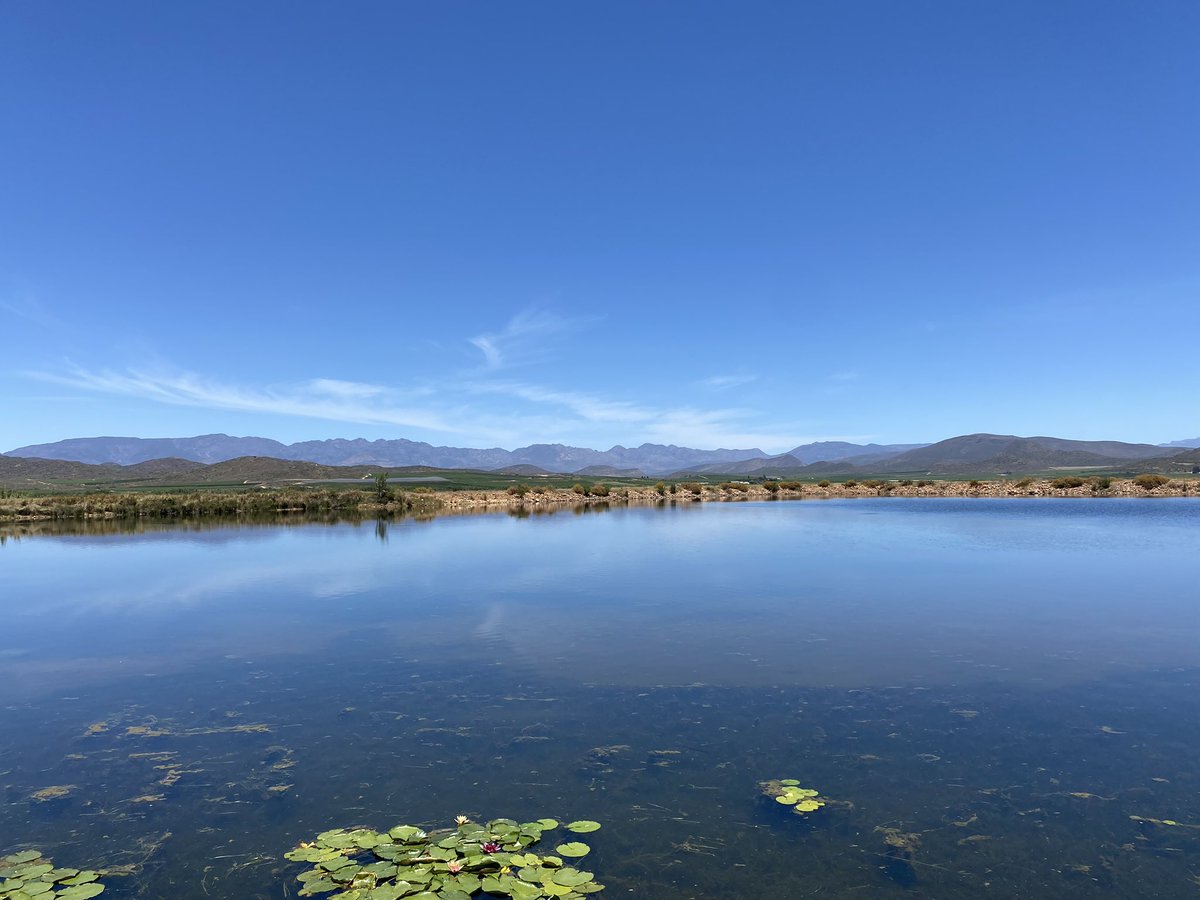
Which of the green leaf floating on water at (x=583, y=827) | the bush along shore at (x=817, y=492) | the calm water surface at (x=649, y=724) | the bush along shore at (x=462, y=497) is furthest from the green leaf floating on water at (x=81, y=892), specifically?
the bush along shore at (x=817, y=492)

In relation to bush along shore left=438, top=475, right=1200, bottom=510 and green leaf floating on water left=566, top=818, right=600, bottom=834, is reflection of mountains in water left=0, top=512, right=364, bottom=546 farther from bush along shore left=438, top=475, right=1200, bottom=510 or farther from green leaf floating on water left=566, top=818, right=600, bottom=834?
green leaf floating on water left=566, top=818, right=600, bottom=834

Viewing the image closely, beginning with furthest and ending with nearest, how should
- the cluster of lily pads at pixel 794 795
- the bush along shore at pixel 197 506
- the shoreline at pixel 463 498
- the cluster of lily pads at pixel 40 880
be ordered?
1. the shoreline at pixel 463 498
2. the bush along shore at pixel 197 506
3. the cluster of lily pads at pixel 794 795
4. the cluster of lily pads at pixel 40 880

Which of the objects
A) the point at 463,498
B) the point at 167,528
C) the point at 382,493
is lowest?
the point at 167,528

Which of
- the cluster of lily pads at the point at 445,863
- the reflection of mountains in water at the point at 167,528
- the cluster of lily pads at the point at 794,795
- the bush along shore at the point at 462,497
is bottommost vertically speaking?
the cluster of lily pads at the point at 794,795

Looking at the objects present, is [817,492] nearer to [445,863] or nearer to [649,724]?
[649,724]

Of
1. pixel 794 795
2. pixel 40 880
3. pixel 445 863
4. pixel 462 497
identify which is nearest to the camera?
pixel 40 880

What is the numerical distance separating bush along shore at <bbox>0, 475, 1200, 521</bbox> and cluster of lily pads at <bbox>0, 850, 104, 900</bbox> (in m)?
47.9

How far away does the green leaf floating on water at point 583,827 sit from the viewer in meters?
7.10

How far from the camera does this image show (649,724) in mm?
9883

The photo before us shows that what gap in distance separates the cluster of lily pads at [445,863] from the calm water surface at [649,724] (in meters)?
0.26

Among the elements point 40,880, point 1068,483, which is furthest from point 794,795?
point 1068,483

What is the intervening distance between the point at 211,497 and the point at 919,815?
2355 inches

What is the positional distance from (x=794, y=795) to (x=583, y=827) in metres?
2.42

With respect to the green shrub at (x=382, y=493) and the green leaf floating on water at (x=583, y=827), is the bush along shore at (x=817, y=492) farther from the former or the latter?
the green leaf floating on water at (x=583, y=827)
